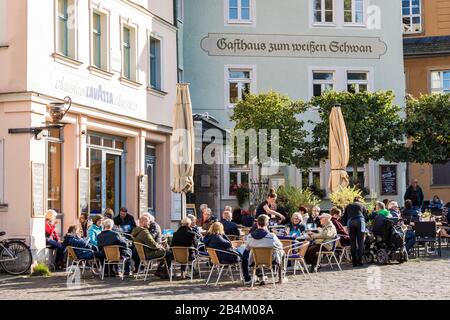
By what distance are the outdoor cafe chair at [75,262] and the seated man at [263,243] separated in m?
3.24

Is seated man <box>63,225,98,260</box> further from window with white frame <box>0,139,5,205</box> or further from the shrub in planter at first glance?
the shrub in planter

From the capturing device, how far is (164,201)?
25703mm

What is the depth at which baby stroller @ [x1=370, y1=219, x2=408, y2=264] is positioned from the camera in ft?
60.5

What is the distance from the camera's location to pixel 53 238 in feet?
Answer: 60.5

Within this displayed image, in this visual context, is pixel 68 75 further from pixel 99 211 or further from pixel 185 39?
pixel 185 39

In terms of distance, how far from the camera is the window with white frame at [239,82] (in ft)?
109

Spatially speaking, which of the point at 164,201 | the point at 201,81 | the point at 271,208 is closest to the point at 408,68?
the point at 201,81

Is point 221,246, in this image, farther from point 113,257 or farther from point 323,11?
point 323,11

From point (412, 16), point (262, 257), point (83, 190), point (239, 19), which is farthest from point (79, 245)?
point (412, 16)

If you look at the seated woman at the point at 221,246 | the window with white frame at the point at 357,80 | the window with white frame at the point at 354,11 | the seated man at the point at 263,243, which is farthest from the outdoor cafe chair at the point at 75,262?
the window with white frame at the point at 354,11

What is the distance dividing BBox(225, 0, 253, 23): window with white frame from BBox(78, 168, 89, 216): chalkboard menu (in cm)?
1471

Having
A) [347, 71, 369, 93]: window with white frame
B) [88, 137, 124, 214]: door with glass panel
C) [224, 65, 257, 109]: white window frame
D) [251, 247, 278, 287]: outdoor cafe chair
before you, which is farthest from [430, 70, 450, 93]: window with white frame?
[251, 247, 278, 287]: outdoor cafe chair

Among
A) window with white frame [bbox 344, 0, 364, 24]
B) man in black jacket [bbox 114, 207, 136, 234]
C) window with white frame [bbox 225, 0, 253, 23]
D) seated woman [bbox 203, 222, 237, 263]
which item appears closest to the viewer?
seated woman [bbox 203, 222, 237, 263]

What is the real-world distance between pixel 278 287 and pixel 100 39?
381 inches
